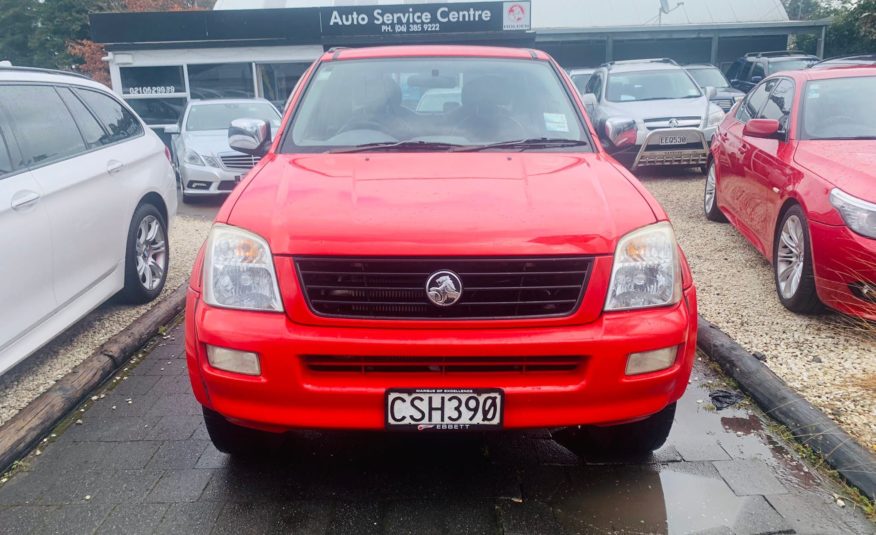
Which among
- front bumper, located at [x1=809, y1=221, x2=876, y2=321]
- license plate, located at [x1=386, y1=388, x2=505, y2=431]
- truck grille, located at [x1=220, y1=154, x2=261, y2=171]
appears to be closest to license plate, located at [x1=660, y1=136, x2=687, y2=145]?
truck grille, located at [x1=220, y1=154, x2=261, y2=171]

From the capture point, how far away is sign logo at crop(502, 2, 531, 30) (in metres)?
18.8

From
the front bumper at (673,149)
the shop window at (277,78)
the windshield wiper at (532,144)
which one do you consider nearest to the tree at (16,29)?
the shop window at (277,78)

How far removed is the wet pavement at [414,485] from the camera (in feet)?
9.06

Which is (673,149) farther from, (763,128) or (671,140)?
(763,128)

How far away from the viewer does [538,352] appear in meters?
2.51

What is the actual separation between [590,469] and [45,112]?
3.77 metres

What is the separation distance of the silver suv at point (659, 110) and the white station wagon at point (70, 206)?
5538 mm

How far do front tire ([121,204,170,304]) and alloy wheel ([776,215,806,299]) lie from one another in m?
4.47

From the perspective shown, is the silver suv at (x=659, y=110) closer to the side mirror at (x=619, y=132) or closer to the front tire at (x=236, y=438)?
the side mirror at (x=619, y=132)

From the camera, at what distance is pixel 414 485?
3.04 metres

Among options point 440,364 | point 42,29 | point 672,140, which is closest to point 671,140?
point 672,140

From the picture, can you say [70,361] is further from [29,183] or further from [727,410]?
[727,410]

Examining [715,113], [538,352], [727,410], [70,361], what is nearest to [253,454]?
[538,352]

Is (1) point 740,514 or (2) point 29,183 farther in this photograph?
(2) point 29,183
